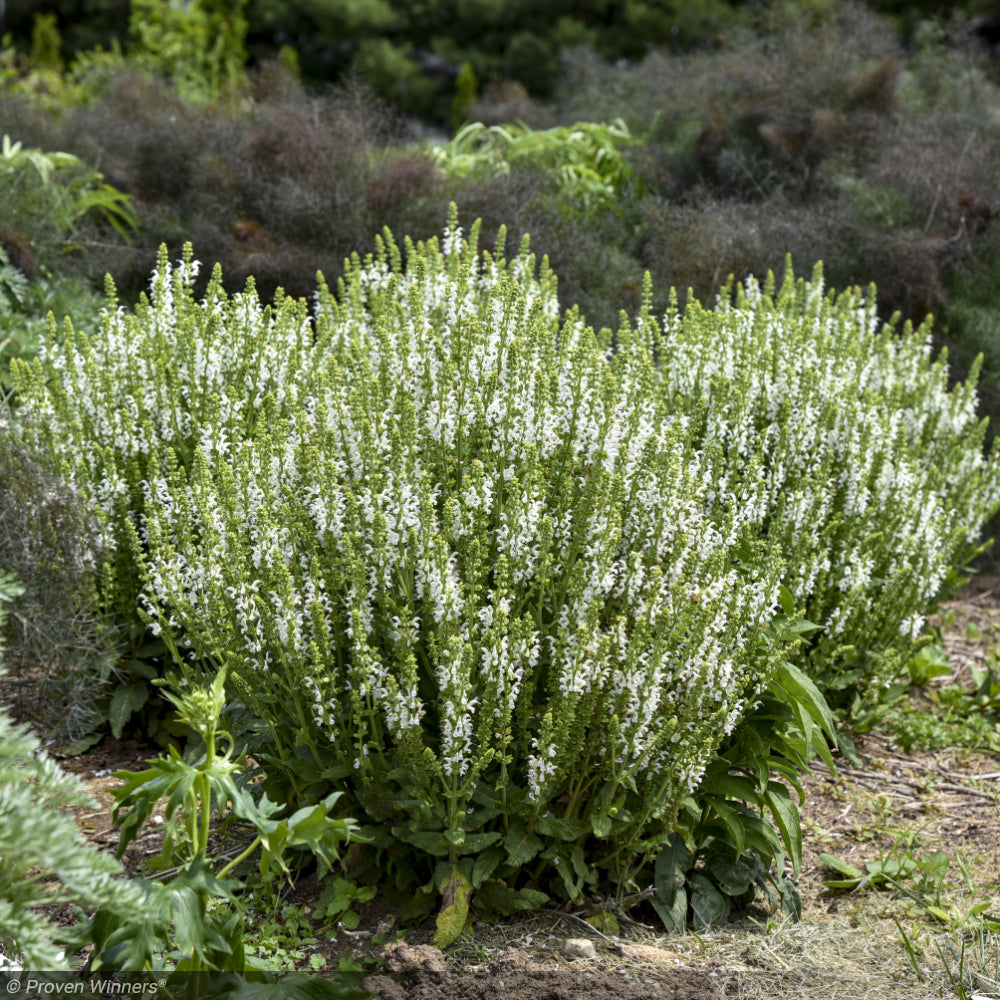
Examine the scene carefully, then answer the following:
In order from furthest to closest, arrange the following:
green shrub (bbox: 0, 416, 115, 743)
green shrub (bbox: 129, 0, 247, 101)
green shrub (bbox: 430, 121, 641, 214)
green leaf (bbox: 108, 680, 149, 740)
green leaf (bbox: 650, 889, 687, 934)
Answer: green shrub (bbox: 129, 0, 247, 101) → green shrub (bbox: 430, 121, 641, 214) → green leaf (bbox: 108, 680, 149, 740) → green shrub (bbox: 0, 416, 115, 743) → green leaf (bbox: 650, 889, 687, 934)

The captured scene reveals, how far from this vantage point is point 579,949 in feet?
8.09

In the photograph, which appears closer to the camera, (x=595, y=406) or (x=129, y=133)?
(x=595, y=406)

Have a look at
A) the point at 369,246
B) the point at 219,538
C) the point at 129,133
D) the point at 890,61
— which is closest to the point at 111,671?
the point at 219,538

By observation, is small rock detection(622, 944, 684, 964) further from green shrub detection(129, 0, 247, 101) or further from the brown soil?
green shrub detection(129, 0, 247, 101)

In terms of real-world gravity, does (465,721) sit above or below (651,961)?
above

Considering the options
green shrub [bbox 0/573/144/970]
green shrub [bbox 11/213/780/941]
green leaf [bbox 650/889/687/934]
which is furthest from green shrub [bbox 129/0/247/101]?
green shrub [bbox 0/573/144/970]

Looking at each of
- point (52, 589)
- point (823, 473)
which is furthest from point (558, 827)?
point (52, 589)

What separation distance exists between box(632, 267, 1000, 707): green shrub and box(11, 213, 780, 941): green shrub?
416mm

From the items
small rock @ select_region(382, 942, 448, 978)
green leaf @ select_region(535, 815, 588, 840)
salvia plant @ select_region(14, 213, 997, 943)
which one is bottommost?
small rock @ select_region(382, 942, 448, 978)

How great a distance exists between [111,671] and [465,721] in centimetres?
167

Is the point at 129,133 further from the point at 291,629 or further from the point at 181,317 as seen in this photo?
the point at 291,629

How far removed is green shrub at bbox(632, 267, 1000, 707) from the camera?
3420 millimetres

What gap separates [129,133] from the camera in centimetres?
756

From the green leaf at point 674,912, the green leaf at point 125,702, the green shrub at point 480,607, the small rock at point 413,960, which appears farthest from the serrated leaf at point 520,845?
the green leaf at point 125,702
